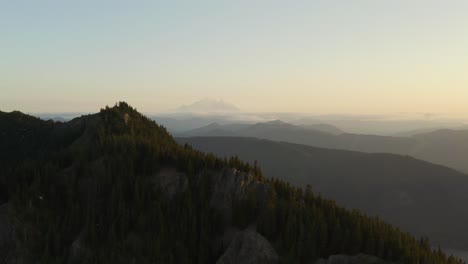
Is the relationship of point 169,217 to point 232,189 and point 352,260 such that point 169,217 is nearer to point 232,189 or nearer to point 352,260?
point 232,189

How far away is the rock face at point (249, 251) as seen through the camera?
37.7 metres

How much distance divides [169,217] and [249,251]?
1144 centimetres

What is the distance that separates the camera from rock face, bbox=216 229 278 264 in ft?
124

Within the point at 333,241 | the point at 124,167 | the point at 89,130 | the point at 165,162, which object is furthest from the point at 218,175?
the point at 89,130

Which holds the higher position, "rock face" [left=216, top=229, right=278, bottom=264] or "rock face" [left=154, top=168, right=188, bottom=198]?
"rock face" [left=154, top=168, right=188, bottom=198]

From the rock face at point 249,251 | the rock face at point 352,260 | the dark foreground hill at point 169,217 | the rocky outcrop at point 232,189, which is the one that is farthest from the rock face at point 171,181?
the rock face at point 352,260

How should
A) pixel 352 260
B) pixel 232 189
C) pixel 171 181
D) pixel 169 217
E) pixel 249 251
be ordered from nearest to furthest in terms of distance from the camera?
pixel 352 260
pixel 249 251
pixel 169 217
pixel 232 189
pixel 171 181

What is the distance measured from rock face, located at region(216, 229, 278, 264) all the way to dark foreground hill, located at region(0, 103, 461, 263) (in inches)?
3.9

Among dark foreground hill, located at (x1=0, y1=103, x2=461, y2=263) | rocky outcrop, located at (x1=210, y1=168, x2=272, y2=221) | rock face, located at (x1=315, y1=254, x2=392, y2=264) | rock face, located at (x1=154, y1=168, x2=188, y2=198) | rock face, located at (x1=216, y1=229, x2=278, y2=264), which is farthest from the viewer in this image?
rock face, located at (x1=154, y1=168, x2=188, y2=198)

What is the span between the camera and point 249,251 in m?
38.0

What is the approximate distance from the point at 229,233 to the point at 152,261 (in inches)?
337

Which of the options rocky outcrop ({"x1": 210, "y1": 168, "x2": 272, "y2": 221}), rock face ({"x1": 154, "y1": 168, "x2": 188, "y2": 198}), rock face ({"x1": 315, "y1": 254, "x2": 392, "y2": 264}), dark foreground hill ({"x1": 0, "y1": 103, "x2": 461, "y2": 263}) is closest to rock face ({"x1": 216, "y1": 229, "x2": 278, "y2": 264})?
dark foreground hill ({"x1": 0, "y1": 103, "x2": 461, "y2": 263})

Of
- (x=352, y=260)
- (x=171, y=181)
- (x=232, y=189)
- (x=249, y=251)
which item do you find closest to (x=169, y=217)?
(x=171, y=181)

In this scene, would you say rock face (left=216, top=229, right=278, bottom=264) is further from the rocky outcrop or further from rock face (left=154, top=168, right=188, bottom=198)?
rock face (left=154, top=168, right=188, bottom=198)
